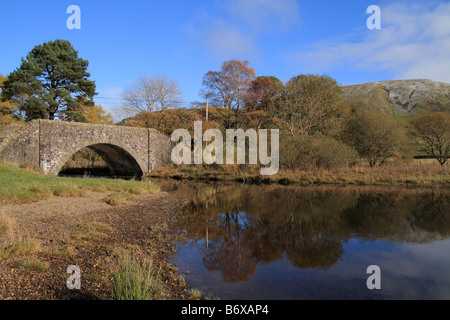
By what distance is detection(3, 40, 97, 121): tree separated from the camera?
2703cm

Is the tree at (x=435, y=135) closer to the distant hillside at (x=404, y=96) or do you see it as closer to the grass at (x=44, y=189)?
the grass at (x=44, y=189)

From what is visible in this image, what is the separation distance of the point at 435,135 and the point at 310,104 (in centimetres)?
1162

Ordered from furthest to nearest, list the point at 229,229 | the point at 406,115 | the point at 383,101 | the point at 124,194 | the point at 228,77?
the point at 383,101
the point at 406,115
the point at 228,77
the point at 124,194
the point at 229,229

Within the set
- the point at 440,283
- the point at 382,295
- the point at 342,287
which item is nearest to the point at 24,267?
the point at 342,287

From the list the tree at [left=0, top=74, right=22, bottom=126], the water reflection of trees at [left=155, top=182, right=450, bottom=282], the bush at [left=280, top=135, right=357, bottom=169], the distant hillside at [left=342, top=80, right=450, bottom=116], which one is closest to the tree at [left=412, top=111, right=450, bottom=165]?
the bush at [left=280, top=135, right=357, bottom=169]

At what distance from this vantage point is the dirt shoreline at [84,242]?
460 centimetres

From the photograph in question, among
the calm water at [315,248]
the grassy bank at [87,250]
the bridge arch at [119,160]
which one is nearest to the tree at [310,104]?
the bridge arch at [119,160]

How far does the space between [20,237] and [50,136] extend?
1796 centimetres

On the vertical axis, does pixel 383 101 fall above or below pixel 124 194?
above

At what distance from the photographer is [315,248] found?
26.8 ft

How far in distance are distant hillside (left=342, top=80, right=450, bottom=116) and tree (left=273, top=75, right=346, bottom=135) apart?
151 ft

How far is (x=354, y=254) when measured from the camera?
7.80m

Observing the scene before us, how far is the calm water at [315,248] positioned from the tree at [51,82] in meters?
20.3
